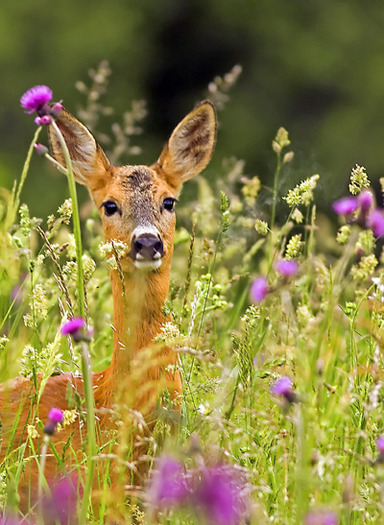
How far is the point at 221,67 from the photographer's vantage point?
1667 cm

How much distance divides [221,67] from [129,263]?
13694 millimetres

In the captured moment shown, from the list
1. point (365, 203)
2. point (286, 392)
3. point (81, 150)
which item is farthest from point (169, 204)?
point (286, 392)

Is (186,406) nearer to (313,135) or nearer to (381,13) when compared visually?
(313,135)

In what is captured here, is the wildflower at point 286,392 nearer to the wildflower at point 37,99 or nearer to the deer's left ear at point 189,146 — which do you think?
the wildflower at point 37,99

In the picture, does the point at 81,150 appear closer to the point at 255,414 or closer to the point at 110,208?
the point at 110,208

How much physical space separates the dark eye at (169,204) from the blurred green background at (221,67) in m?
9.64

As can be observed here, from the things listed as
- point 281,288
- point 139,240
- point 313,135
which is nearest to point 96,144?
point 139,240

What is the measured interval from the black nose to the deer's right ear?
645mm

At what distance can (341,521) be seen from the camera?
7.18 ft

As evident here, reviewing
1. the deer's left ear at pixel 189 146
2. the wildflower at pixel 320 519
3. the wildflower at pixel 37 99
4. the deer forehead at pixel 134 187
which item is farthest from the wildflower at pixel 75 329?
the deer's left ear at pixel 189 146

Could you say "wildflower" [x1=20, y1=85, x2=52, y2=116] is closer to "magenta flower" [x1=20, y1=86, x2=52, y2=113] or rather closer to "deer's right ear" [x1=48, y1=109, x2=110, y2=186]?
"magenta flower" [x1=20, y1=86, x2=52, y2=113]

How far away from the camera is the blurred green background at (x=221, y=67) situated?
14.3 meters

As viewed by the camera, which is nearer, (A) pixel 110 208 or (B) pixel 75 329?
(B) pixel 75 329

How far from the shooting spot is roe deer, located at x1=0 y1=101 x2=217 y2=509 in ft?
9.70
